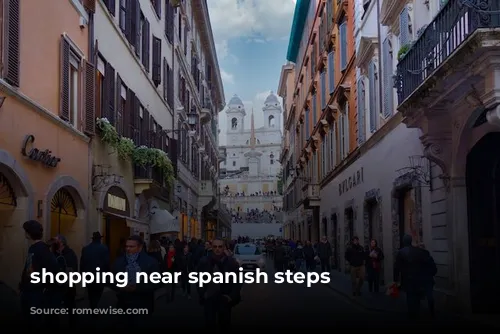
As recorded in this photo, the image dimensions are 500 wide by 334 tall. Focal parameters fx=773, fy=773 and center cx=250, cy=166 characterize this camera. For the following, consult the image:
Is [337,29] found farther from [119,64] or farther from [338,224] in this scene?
[119,64]

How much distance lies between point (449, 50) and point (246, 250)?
907 inches

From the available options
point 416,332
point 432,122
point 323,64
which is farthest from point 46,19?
point 323,64

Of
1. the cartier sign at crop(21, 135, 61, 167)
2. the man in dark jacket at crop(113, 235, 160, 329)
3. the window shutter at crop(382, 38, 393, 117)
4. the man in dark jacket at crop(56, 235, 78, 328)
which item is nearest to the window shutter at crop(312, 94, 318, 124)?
the window shutter at crop(382, 38, 393, 117)

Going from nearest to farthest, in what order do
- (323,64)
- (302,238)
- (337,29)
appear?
1. (337,29)
2. (323,64)
3. (302,238)

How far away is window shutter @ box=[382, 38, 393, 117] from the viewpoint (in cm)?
2178

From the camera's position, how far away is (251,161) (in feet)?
511

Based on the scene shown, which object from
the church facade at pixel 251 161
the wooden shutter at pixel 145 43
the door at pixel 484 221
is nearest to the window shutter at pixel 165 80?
the wooden shutter at pixel 145 43

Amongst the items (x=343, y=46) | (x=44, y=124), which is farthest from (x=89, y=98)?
(x=343, y=46)

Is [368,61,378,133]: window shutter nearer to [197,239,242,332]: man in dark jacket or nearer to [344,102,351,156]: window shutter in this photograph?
[344,102,351,156]: window shutter

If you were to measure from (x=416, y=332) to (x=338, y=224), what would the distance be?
73.0 feet

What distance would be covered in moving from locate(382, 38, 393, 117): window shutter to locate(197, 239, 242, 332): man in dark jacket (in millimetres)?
12130

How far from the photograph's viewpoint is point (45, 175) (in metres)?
16.3

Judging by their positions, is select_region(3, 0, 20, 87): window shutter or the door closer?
select_region(3, 0, 20, 87): window shutter

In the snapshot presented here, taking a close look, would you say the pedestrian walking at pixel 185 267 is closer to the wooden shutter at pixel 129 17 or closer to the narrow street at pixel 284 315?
the narrow street at pixel 284 315
